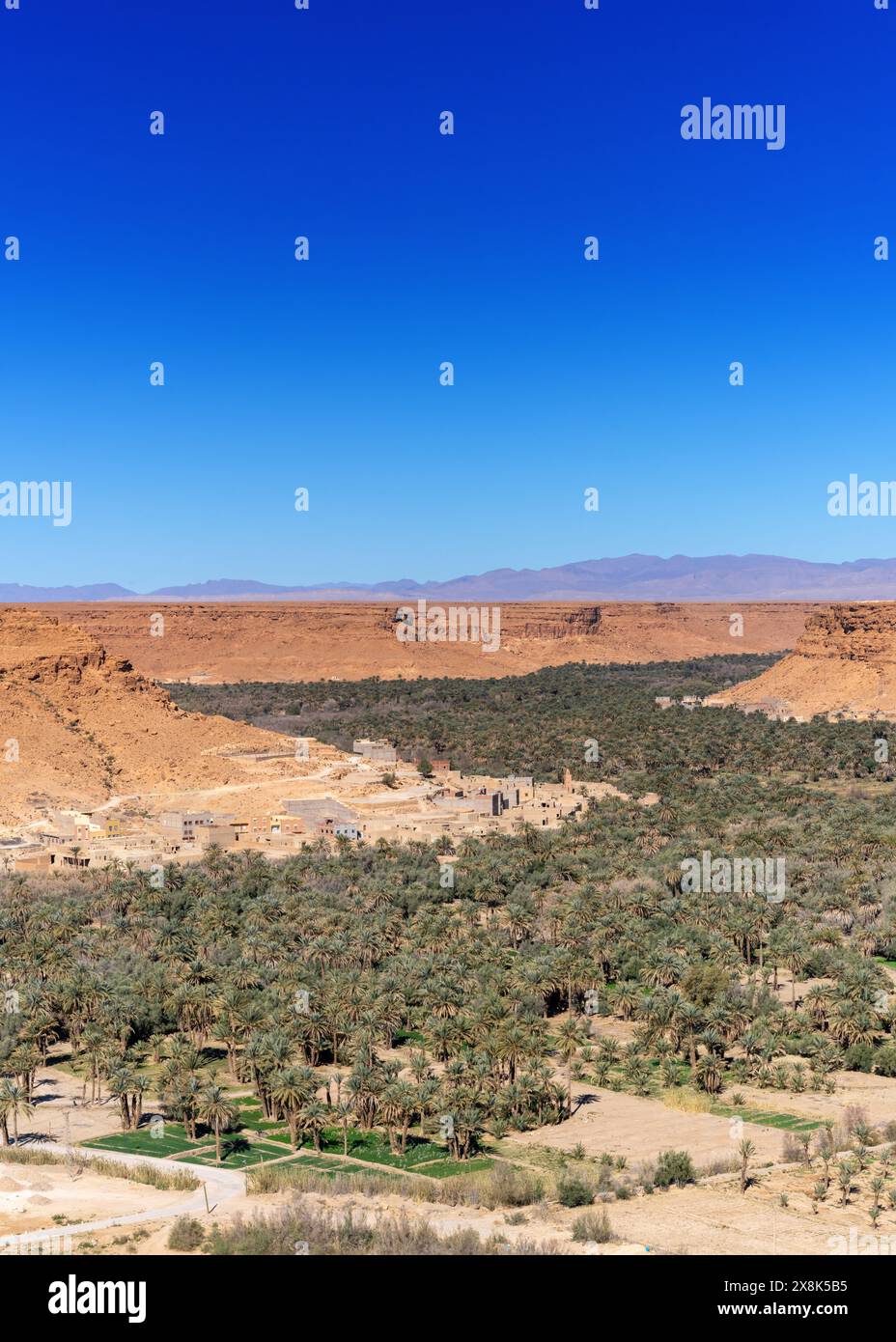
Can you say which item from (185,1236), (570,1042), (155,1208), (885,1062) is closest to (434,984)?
(570,1042)

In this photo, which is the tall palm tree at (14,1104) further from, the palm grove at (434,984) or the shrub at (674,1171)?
the shrub at (674,1171)

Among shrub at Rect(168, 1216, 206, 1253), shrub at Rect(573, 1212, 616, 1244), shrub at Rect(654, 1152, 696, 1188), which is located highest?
shrub at Rect(168, 1216, 206, 1253)

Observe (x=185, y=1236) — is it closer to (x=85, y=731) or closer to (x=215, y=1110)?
(x=215, y=1110)

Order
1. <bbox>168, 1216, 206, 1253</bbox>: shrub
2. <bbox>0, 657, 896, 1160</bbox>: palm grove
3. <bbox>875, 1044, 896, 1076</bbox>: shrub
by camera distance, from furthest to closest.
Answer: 1. <bbox>875, 1044, 896, 1076</bbox>: shrub
2. <bbox>0, 657, 896, 1160</bbox>: palm grove
3. <bbox>168, 1216, 206, 1253</bbox>: shrub

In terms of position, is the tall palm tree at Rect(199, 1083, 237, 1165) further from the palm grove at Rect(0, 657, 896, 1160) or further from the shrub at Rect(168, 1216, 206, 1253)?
the shrub at Rect(168, 1216, 206, 1253)

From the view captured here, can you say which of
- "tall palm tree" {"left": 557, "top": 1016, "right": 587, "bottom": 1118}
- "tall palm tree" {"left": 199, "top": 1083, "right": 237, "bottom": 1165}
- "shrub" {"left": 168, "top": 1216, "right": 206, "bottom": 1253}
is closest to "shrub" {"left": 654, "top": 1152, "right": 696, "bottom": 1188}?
"tall palm tree" {"left": 557, "top": 1016, "right": 587, "bottom": 1118}

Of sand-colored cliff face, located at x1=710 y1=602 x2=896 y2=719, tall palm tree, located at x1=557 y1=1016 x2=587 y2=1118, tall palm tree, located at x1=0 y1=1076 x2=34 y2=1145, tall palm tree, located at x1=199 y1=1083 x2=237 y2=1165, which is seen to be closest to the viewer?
tall palm tree, located at x1=0 y1=1076 x2=34 y2=1145

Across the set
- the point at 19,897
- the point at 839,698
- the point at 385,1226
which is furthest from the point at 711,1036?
the point at 839,698
